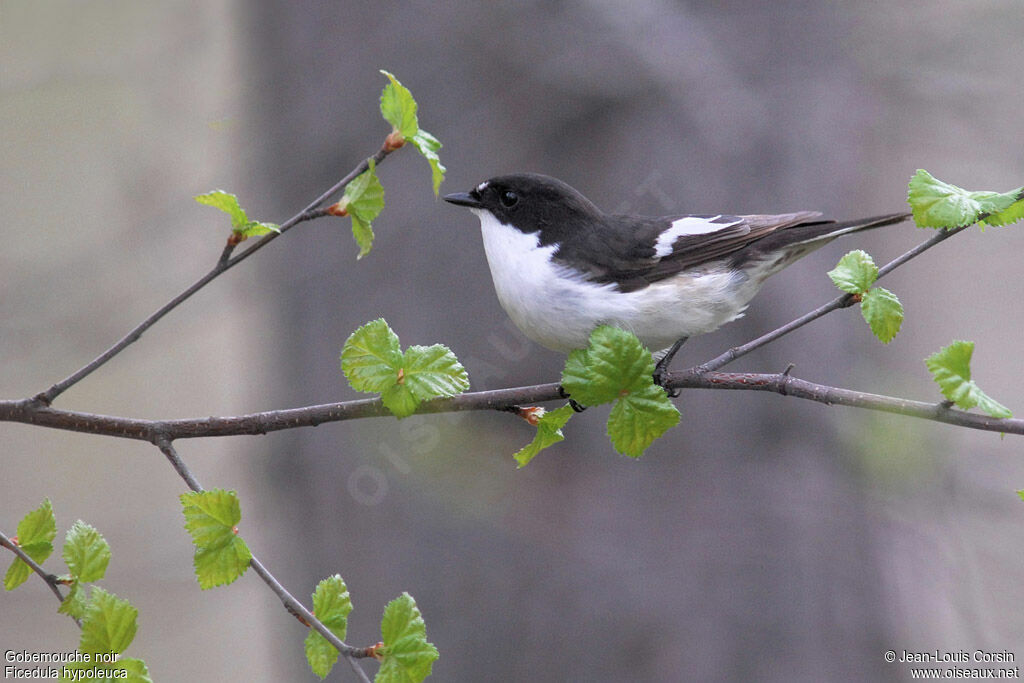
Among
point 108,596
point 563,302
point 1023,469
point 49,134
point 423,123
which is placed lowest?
point 108,596

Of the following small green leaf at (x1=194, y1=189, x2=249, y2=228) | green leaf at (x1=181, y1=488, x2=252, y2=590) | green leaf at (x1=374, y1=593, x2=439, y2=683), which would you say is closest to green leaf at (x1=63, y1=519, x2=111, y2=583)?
green leaf at (x1=181, y1=488, x2=252, y2=590)

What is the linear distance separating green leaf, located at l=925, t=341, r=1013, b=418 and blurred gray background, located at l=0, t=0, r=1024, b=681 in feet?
5.54

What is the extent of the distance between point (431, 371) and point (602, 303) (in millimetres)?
799

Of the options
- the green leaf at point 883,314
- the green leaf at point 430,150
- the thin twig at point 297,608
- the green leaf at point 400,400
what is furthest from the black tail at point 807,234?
the thin twig at point 297,608

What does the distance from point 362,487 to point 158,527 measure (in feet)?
4.56

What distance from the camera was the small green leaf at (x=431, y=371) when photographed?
169cm

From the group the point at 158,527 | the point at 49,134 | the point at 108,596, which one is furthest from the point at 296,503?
the point at 49,134

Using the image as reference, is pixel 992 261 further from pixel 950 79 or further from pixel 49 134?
pixel 49 134

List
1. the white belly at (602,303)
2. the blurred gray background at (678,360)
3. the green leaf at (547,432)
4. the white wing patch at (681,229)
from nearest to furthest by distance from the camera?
1. the green leaf at (547,432)
2. the white belly at (602,303)
3. the white wing patch at (681,229)
4. the blurred gray background at (678,360)

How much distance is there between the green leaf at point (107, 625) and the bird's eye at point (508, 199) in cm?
158

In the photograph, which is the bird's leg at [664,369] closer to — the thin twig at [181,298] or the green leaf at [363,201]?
the green leaf at [363,201]

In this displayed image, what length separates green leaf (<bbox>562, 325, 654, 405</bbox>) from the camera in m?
1.63

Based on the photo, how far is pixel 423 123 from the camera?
11.6ft

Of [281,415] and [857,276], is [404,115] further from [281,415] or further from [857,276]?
[857,276]
